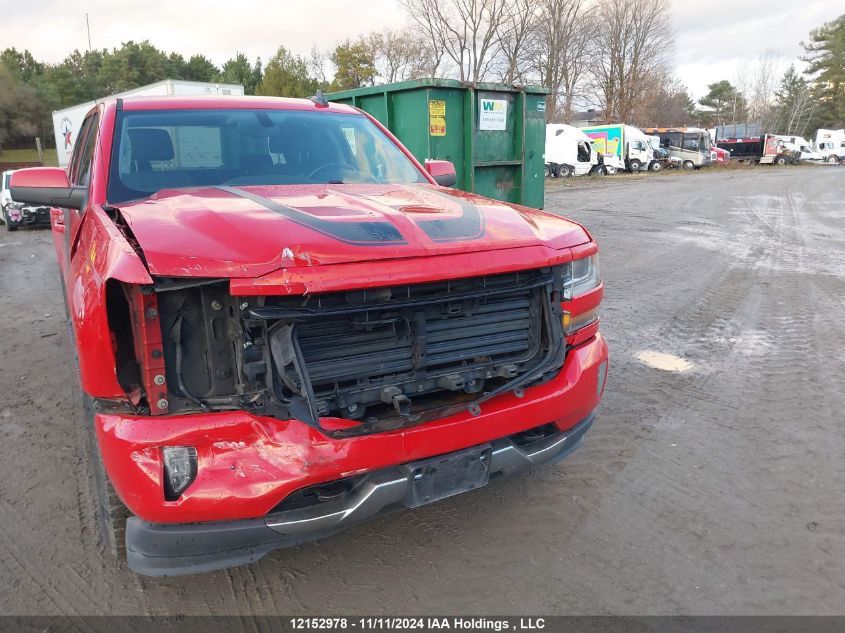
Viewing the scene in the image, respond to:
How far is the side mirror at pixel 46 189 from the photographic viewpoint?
319 centimetres

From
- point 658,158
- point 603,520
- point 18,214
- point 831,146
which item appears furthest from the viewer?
point 831,146

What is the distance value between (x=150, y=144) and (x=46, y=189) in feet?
1.80

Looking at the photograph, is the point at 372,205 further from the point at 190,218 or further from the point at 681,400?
the point at 681,400

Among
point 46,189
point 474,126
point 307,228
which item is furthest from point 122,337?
point 474,126

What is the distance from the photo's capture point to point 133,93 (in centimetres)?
1661

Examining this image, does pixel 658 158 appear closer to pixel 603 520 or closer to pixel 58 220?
pixel 58 220

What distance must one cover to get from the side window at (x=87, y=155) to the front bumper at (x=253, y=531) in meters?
2.05

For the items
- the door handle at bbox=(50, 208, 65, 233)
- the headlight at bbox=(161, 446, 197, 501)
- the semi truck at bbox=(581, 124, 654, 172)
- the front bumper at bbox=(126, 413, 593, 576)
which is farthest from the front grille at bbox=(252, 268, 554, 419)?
the semi truck at bbox=(581, 124, 654, 172)

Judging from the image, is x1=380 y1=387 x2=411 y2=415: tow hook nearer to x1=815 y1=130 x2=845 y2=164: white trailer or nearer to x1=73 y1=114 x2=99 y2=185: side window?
x1=73 y1=114 x2=99 y2=185: side window

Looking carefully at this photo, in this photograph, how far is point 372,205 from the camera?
2.76 metres

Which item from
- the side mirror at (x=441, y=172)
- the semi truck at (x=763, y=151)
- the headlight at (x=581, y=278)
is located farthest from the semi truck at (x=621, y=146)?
the headlight at (x=581, y=278)

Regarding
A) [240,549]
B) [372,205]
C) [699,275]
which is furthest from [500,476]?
[699,275]

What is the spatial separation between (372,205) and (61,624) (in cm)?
199

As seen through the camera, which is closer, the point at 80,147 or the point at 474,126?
the point at 80,147
